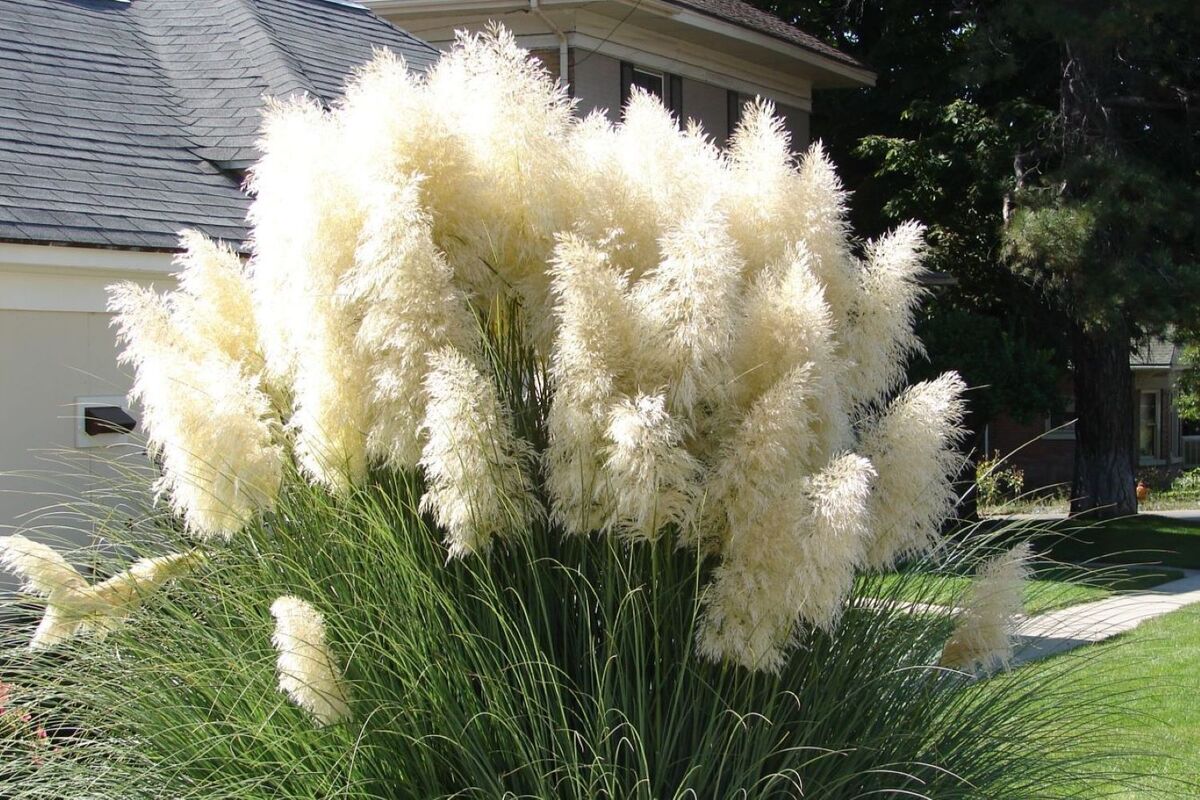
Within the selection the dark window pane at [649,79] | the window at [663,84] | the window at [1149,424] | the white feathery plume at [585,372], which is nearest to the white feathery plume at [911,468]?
the white feathery plume at [585,372]

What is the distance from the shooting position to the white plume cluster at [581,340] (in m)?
2.55

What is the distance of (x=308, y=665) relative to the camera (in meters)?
2.48

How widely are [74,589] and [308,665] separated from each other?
3.15 ft

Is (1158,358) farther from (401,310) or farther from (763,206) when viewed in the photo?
(401,310)

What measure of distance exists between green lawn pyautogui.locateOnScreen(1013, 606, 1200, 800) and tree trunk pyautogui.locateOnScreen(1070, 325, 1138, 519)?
24.1 ft

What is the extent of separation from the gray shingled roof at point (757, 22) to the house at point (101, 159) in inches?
206

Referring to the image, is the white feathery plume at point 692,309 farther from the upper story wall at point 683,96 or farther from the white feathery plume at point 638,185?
the upper story wall at point 683,96

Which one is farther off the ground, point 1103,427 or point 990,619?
point 990,619

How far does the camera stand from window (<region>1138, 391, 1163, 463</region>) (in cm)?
3484

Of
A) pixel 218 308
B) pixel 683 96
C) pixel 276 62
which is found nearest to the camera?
pixel 218 308

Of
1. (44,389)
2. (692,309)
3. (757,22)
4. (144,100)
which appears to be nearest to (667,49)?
(757,22)

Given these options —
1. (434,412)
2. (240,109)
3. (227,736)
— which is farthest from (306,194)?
(240,109)

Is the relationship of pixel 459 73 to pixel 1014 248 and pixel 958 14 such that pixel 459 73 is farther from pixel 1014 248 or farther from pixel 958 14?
pixel 958 14

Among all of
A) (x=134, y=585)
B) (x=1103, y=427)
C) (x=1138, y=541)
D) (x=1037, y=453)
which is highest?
(x=134, y=585)
